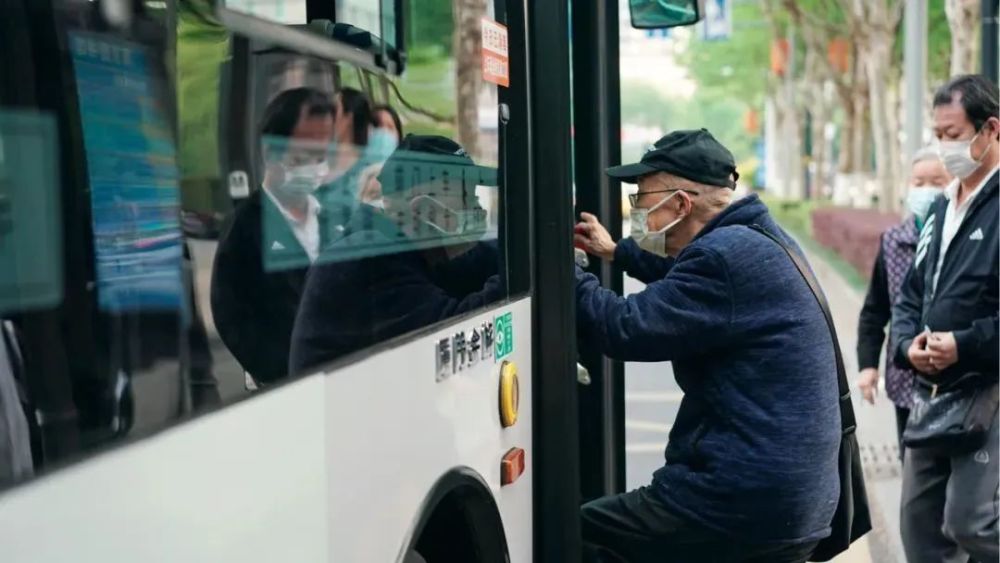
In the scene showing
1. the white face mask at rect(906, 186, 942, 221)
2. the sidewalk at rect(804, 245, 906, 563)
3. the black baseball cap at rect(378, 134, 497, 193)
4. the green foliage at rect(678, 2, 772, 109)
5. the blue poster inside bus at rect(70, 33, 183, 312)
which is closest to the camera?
the blue poster inside bus at rect(70, 33, 183, 312)

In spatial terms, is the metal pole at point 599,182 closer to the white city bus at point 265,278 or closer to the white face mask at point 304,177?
the white city bus at point 265,278

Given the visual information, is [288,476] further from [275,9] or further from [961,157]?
[961,157]

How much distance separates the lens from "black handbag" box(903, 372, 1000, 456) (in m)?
4.17

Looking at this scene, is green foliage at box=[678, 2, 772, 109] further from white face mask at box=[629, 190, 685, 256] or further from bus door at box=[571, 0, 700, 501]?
white face mask at box=[629, 190, 685, 256]

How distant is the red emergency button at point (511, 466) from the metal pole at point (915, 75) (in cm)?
1092

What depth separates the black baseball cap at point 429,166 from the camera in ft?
8.07

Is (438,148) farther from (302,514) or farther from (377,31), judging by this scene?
(302,514)

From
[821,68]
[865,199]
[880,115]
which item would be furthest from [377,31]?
[865,199]

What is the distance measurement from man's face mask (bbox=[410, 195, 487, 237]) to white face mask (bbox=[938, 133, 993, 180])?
6.51ft

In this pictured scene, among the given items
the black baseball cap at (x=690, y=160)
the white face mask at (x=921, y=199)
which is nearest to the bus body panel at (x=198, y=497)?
the black baseball cap at (x=690, y=160)

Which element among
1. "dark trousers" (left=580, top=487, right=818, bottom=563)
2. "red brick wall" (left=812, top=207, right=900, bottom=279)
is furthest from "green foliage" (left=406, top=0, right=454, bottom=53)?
"red brick wall" (left=812, top=207, right=900, bottom=279)

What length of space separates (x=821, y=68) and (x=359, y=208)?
3265 cm

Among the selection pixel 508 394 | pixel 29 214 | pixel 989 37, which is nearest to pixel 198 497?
pixel 29 214

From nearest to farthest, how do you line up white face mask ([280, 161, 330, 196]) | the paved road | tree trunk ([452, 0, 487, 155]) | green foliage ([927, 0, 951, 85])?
white face mask ([280, 161, 330, 196]) → tree trunk ([452, 0, 487, 155]) → the paved road → green foliage ([927, 0, 951, 85])
